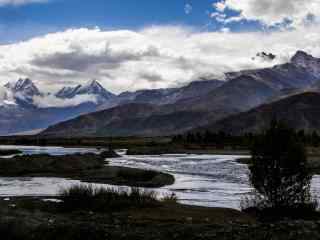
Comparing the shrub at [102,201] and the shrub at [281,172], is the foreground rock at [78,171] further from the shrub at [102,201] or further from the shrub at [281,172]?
the shrub at [281,172]

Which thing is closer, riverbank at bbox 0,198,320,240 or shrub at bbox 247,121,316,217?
riverbank at bbox 0,198,320,240

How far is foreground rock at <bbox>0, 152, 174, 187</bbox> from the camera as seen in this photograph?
70.7m

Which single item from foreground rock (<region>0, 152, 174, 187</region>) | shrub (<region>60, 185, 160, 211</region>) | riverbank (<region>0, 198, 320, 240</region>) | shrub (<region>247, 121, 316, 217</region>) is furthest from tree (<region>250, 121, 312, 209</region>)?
foreground rock (<region>0, 152, 174, 187</region>)

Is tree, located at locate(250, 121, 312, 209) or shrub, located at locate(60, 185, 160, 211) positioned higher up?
tree, located at locate(250, 121, 312, 209)

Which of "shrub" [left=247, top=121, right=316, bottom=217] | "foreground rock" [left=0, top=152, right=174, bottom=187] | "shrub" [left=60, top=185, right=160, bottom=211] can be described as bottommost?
"foreground rock" [left=0, top=152, right=174, bottom=187]

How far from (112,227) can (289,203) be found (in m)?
15.1

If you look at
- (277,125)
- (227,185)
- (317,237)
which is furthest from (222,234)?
(227,185)

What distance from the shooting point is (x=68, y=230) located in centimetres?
2267

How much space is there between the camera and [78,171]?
285 feet

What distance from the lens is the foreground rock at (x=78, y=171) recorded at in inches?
2783

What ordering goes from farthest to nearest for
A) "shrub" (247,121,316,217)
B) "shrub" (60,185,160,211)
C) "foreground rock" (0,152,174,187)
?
"foreground rock" (0,152,174,187), "shrub" (247,121,316,217), "shrub" (60,185,160,211)

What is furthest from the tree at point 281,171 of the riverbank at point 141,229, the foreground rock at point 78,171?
the foreground rock at point 78,171

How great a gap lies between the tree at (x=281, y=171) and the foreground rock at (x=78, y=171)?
1231 inches

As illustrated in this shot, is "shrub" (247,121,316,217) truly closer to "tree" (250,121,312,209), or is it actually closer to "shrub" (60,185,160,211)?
"tree" (250,121,312,209)
